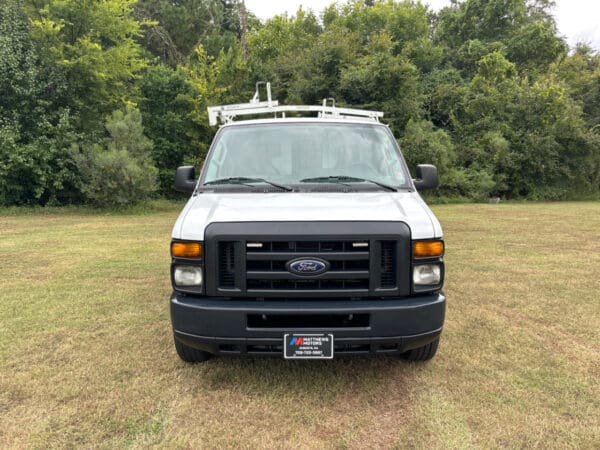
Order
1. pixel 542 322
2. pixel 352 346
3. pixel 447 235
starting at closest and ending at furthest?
pixel 352 346
pixel 542 322
pixel 447 235

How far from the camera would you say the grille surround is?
3.00 meters

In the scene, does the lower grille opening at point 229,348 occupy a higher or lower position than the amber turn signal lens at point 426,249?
lower

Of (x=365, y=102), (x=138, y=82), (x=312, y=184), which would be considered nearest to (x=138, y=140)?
(x=138, y=82)

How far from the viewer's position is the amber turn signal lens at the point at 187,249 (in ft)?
10.1

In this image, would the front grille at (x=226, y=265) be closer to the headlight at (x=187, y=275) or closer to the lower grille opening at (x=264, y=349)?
the headlight at (x=187, y=275)

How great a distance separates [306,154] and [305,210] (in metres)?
1.13

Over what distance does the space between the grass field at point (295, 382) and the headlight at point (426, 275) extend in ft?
2.76

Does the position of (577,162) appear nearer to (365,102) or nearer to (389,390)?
(365,102)

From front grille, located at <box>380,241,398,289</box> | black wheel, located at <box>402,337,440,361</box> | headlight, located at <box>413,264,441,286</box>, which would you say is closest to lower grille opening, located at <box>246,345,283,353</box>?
front grille, located at <box>380,241,398,289</box>

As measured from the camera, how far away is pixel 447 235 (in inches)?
410

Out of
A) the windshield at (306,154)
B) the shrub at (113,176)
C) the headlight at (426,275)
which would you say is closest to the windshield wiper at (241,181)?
the windshield at (306,154)

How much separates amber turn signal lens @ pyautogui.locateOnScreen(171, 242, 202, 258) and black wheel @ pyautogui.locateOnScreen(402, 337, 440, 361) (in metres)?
1.87

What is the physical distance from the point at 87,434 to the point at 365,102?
1945 cm

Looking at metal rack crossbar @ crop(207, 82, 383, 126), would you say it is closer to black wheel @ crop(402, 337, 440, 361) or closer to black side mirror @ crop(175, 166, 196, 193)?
black side mirror @ crop(175, 166, 196, 193)
